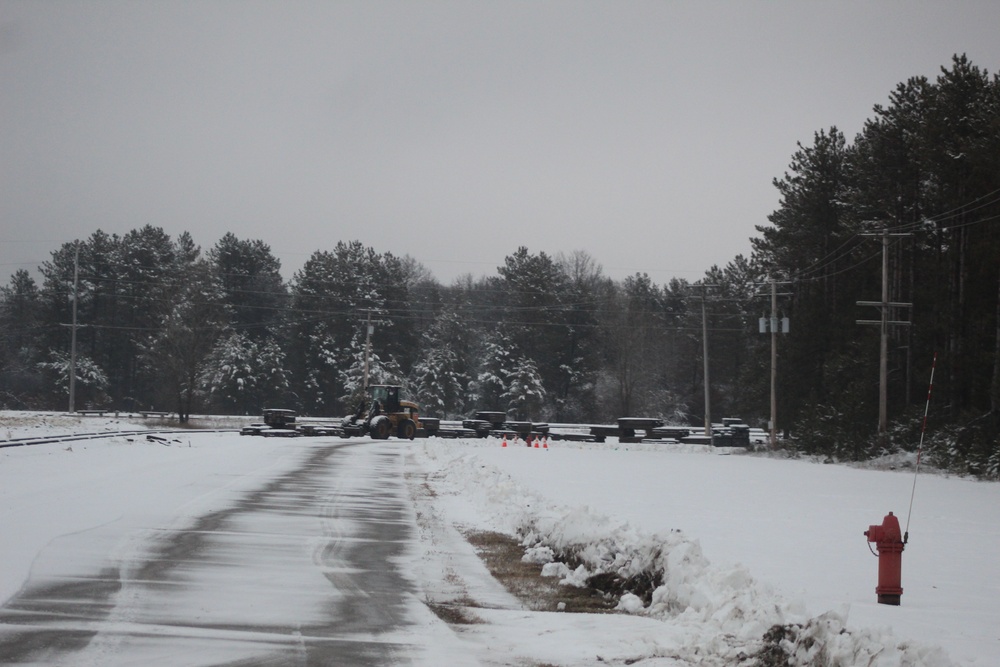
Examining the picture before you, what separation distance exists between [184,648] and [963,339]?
124 ft

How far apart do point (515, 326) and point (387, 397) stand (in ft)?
124

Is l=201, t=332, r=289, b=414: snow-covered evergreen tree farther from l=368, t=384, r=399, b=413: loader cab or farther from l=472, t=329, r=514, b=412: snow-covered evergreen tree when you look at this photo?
l=368, t=384, r=399, b=413: loader cab

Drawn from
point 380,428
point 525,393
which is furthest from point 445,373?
point 380,428

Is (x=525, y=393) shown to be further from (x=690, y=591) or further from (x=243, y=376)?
(x=690, y=591)

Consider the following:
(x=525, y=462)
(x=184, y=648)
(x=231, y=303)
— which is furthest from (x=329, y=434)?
(x=184, y=648)

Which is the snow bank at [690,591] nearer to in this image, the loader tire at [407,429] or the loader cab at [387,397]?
the loader tire at [407,429]

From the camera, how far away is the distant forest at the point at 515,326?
5009 cm

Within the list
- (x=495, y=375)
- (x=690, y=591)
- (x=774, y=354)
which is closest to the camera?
(x=690, y=591)

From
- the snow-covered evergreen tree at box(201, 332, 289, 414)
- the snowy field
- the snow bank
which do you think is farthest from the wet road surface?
the snow-covered evergreen tree at box(201, 332, 289, 414)

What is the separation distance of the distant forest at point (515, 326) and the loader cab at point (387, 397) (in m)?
20.6

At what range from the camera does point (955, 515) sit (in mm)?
20156

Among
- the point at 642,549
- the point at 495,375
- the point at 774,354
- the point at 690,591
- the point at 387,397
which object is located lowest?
the point at 690,591

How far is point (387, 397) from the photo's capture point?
5875 centimetres

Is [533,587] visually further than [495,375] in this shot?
No
